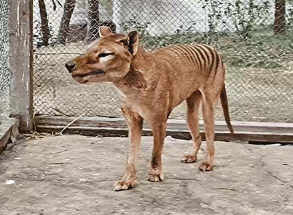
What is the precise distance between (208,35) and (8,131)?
5.68ft

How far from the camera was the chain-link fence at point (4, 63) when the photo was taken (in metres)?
4.96

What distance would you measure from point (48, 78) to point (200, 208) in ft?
7.14

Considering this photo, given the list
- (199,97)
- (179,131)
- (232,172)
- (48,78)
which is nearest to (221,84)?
(199,97)

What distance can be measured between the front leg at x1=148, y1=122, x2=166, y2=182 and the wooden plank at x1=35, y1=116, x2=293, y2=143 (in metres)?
1.19

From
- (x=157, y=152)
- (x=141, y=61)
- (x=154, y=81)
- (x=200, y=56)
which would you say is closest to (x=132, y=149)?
(x=157, y=152)

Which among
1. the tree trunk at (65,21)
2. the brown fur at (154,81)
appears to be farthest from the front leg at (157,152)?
the tree trunk at (65,21)

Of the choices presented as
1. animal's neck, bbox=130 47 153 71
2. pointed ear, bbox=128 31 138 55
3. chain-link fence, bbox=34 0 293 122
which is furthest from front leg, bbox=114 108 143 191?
chain-link fence, bbox=34 0 293 122

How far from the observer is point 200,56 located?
4270 millimetres

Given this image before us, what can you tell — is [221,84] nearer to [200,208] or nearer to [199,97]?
[199,97]

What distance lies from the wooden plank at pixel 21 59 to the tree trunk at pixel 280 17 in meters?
1.95

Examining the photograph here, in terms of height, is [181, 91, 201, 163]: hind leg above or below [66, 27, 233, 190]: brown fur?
below

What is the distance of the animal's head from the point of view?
11.4 feet

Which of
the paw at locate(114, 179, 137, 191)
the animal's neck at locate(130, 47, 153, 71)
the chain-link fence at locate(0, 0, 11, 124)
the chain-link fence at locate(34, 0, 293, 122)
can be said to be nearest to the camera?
the animal's neck at locate(130, 47, 153, 71)

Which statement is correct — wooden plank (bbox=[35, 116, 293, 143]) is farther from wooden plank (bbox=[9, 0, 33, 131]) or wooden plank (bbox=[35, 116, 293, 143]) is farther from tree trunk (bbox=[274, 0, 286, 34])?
tree trunk (bbox=[274, 0, 286, 34])
